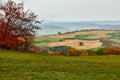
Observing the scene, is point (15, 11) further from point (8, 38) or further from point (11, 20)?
point (8, 38)

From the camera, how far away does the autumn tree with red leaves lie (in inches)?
2052

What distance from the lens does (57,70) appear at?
95.8 ft

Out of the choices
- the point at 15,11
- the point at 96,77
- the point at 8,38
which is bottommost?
the point at 96,77

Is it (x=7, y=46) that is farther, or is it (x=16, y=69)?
(x=7, y=46)

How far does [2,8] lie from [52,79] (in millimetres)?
31876

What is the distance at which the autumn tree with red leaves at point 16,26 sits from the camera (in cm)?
5212

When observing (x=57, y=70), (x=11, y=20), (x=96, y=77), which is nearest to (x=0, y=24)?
(x=11, y=20)

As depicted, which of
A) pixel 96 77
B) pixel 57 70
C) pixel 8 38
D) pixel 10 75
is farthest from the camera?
pixel 8 38

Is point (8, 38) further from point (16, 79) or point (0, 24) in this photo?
point (16, 79)

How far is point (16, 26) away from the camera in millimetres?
53719

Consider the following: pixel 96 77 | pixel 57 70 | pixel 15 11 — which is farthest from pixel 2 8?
pixel 96 77

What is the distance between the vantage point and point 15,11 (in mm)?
54156

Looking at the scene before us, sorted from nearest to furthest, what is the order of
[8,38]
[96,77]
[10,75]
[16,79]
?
[16,79]
[10,75]
[96,77]
[8,38]

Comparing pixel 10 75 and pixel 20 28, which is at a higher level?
pixel 20 28
